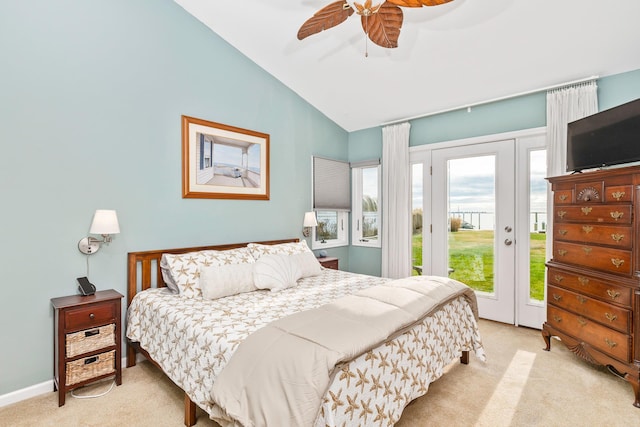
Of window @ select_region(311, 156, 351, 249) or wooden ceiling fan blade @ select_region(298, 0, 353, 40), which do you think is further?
window @ select_region(311, 156, 351, 249)

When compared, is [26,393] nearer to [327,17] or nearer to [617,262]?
[327,17]

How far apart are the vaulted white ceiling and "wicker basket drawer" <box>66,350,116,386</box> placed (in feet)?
10.3

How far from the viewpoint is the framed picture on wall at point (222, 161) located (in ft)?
10.0

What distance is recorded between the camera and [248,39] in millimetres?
3301

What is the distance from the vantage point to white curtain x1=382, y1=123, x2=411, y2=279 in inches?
169

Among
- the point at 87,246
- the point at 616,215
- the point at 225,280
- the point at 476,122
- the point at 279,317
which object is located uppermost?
the point at 476,122

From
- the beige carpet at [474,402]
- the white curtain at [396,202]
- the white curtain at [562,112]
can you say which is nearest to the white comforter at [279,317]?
the beige carpet at [474,402]

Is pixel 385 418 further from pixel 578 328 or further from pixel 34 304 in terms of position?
pixel 34 304

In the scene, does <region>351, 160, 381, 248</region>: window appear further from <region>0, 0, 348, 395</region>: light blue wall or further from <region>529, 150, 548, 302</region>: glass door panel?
<region>0, 0, 348, 395</region>: light blue wall

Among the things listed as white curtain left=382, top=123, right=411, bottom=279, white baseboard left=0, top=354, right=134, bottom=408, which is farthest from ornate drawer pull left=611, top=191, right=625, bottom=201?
white baseboard left=0, top=354, right=134, bottom=408

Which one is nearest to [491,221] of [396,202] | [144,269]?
[396,202]

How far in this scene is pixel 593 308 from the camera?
97.8 inches

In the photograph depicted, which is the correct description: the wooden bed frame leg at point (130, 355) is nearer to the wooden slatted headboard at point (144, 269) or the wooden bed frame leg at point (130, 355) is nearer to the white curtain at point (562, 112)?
the wooden slatted headboard at point (144, 269)

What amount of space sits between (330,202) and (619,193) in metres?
3.08
